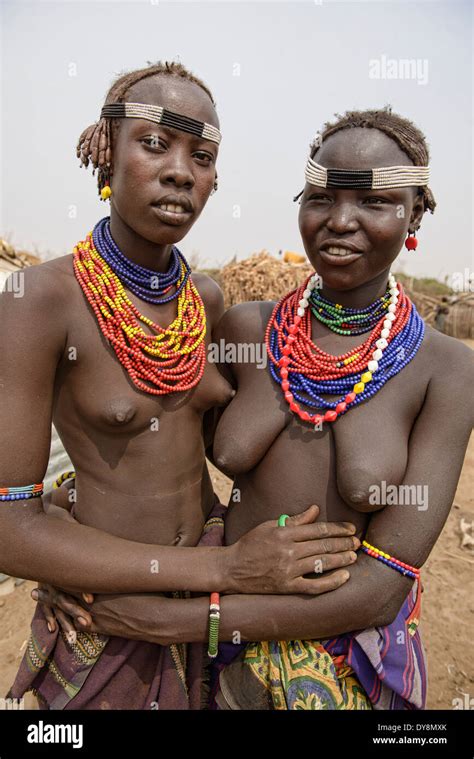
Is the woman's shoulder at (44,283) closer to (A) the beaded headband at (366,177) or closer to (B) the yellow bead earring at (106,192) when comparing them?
(B) the yellow bead earring at (106,192)

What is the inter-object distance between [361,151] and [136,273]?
0.88 meters

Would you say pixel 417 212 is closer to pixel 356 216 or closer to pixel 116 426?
pixel 356 216

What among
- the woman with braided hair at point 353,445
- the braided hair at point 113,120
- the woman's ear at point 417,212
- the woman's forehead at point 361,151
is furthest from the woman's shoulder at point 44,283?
the woman's ear at point 417,212

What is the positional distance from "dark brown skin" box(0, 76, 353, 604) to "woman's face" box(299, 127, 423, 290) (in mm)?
410

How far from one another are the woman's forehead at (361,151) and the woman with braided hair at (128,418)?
1.35 ft

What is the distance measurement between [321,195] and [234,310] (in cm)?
58

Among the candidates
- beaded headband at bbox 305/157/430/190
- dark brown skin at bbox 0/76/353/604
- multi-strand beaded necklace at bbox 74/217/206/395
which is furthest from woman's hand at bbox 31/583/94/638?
beaded headband at bbox 305/157/430/190

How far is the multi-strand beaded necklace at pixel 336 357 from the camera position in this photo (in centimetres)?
188

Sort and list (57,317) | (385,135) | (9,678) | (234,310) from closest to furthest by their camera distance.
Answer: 1. (57,317)
2. (385,135)
3. (234,310)
4. (9,678)

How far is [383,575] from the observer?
69.0 inches

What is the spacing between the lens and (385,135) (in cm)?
184

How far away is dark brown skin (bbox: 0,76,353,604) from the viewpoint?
1.68 m

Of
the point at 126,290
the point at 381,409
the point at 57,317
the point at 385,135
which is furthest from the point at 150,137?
the point at 381,409
